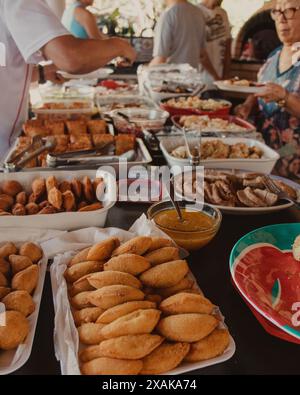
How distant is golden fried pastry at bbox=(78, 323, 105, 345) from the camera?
0.55m

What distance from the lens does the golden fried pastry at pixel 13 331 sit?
0.54 m

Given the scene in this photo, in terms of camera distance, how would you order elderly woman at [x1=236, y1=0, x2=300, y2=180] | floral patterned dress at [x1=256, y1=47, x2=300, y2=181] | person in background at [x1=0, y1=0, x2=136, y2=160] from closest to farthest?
1. person in background at [x1=0, y1=0, x2=136, y2=160]
2. elderly woman at [x1=236, y1=0, x2=300, y2=180]
3. floral patterned dress at [x1=256, y1=47, x2=300, y2=181]

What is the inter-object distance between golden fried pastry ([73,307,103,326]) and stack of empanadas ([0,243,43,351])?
0.08 meters

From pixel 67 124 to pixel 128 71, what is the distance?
2.21m

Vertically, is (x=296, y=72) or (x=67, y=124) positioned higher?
(x=296, y=72)

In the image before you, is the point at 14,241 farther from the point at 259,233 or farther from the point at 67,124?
the point at 67,124

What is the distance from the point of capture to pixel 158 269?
25.0 inches

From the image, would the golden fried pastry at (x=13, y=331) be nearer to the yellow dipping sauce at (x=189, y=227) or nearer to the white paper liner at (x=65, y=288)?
the white paper liner at (x=65, y=288)

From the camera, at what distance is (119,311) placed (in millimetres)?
557

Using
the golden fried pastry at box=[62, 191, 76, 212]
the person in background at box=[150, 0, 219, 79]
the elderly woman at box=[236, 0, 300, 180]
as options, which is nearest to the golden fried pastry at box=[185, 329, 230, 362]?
the golden fried pastry at box=[62, 191, 76, 212]

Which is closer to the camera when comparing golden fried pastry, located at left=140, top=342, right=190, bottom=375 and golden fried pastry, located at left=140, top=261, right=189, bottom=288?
golden fried pastry, located at left=140, top=342, right=190, bottom=375

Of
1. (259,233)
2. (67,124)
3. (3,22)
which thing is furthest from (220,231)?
(3,22)

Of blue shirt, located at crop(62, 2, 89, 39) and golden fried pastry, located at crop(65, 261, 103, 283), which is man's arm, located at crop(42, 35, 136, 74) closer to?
golden fried pastry, located at crop(65, 261, 103, 283)

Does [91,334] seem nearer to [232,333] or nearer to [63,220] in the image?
[232,333]
